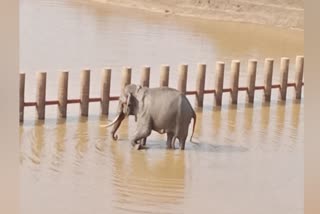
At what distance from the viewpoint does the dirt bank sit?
11133 mm

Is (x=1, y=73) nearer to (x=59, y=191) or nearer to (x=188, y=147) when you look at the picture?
(x=59, y=191)

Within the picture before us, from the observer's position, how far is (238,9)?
11.8m

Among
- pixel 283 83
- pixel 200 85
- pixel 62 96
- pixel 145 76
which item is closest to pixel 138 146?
pixel 62 96

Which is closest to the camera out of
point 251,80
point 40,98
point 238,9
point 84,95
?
point 40,98

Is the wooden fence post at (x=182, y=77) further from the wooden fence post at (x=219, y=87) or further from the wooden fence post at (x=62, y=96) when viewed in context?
the wooden fence post at (x=62, y=96)

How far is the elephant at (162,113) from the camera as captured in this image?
4117 millimetres

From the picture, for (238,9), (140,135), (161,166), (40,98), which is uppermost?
(238,9)

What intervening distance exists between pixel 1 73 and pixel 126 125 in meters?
3.76

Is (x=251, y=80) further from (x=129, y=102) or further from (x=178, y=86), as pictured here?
(x=129, y=102)

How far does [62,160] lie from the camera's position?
3.86 meters

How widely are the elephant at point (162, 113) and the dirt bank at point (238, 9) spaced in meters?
6.85

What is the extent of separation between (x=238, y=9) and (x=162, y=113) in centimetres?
791

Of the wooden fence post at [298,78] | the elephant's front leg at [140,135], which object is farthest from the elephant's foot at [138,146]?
the wooden fence post at [298,78]

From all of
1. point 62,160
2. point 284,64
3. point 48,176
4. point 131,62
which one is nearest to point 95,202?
point 48,176
